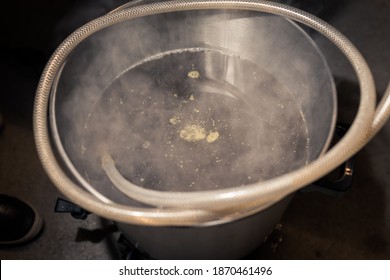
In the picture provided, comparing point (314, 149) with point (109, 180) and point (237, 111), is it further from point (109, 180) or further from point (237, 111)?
point (109, 180)

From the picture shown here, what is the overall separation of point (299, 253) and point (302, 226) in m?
0.06

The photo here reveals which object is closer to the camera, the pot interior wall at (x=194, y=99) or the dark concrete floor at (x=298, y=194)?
the pot interior wall at (x=194, y=99)

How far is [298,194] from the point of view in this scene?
0.93 meters

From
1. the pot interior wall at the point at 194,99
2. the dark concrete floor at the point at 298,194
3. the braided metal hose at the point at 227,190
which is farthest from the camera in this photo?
the dark concrete floor at the point at 298,194

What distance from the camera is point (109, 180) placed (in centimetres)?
65

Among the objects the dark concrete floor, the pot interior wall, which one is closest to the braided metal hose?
the pot interior wall

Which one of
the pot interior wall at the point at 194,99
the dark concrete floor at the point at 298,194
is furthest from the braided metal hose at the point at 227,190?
the dark concrete floor at the point at 298,194

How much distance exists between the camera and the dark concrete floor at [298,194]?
0.87m

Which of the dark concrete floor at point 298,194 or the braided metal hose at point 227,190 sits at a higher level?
the braided metal hose at point 227,190

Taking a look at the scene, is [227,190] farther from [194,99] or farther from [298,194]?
[298,194]

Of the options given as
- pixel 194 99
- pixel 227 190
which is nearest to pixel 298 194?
pixel 194 99

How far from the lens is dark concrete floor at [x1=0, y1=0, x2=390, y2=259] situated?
87 centimetres

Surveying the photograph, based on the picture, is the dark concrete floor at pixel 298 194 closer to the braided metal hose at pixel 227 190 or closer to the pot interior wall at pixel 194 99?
the pot interior wall at pixel 194 99

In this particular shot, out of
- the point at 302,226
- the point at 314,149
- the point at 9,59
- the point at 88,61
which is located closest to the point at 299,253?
the point at 302,226
